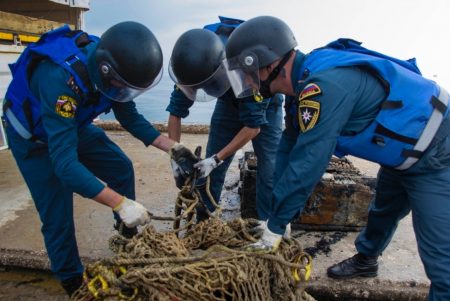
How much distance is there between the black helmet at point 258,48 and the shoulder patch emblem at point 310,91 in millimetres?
299

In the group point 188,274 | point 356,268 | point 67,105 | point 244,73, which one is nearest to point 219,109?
point 244,73

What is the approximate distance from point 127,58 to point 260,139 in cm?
146

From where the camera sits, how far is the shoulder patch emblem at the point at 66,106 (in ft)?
6.93

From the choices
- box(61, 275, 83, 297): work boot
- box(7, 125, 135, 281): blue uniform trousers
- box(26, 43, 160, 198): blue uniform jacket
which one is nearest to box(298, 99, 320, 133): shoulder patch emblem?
box(26, 43, 160, 198): blue uniform jacket

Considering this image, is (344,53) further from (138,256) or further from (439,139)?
(138,256)

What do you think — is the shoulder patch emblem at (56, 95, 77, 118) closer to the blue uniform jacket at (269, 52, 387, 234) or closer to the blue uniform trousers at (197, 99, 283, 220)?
the blue uniform jacket at (269, 52, 387, 234)

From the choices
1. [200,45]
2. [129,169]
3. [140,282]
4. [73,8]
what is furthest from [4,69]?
[140,282]

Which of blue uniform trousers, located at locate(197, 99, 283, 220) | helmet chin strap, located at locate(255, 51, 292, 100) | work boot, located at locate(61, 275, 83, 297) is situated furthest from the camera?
blue uniform trousers, located at locate(197, 99, 283, 220)

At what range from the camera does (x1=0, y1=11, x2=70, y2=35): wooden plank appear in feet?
17.1

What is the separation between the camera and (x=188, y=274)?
5.72ft

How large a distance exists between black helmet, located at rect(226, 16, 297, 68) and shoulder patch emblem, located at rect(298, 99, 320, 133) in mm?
354

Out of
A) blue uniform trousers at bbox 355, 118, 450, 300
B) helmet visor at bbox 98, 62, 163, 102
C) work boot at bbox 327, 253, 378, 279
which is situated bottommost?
work boot at bbox 327, 253, 378, 279

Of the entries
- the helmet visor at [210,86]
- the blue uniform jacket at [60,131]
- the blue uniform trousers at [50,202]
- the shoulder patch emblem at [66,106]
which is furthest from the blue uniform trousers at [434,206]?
the blue uniform trousers at [50,202]

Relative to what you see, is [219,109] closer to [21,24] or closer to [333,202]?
[333,202]
